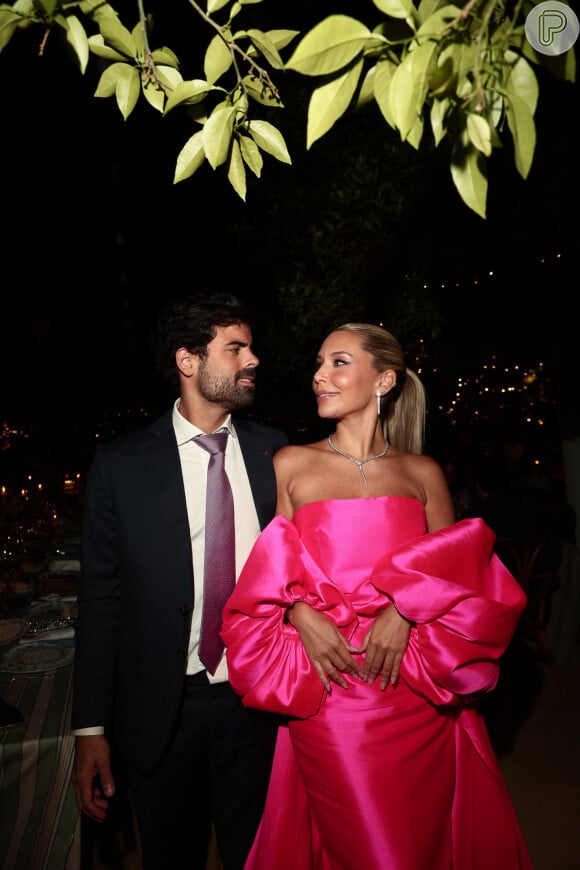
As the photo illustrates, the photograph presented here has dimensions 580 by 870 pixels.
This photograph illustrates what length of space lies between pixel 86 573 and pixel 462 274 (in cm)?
389

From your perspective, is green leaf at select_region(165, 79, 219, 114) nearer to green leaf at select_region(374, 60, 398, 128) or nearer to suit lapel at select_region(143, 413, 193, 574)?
green leaf at select_region(374, 60, 398, 128)

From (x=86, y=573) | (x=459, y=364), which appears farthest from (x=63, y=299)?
(x=86, y=573)

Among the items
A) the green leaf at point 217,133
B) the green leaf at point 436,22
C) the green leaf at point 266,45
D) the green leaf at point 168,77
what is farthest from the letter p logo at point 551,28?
the green leaf at point 168,77

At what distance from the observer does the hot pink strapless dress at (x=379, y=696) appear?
65.6 inches

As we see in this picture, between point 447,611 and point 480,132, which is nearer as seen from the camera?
point 480,132

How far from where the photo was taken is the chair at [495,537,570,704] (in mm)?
4207

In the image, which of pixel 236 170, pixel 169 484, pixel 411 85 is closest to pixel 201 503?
pixel 169 484

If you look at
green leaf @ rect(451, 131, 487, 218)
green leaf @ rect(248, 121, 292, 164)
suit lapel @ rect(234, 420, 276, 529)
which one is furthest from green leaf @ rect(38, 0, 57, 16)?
suit lapel @ rect(234, 420, 276, 529)

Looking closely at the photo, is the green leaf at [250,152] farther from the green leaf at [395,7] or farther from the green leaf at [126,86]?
the green leaf at [395,7]

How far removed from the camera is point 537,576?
4.24 metres

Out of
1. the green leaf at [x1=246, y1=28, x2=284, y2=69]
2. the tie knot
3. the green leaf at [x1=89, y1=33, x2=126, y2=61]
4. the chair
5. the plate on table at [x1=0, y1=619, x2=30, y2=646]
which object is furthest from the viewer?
the chair

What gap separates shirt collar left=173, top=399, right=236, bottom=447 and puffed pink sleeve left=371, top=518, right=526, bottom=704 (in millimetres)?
713

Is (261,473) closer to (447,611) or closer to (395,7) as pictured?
(447,611)

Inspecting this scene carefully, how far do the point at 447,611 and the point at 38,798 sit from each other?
132cm
